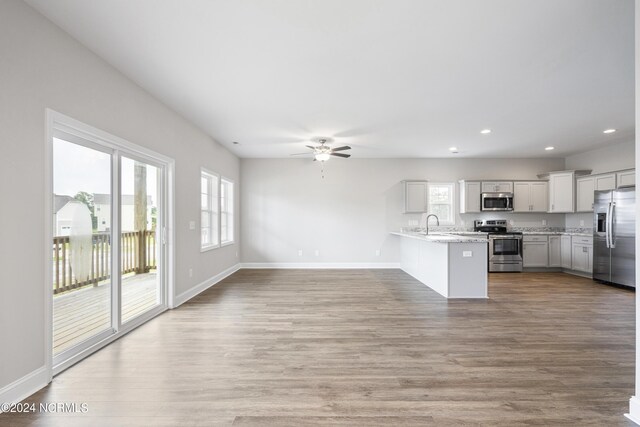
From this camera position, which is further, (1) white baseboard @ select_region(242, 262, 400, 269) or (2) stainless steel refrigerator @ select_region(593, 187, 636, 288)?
(1) white baseboard @ select_region(242, 262, 400, 269)

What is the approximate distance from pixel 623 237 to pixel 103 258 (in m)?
8.08

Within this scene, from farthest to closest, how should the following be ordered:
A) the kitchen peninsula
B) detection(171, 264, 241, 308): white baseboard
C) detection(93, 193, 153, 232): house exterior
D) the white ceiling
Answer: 1. the kitchen peninsula
2. detection(171, 264, 241, 308): white baseboard
3. detection(93, 193, 153, 232): house exterior
4. the white ceiling

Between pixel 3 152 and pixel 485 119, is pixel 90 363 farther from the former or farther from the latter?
pixel 485 119

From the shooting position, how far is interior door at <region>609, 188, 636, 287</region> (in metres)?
5.21

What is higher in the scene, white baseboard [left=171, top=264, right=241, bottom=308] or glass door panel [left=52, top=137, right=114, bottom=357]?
glass door panel [left=52, top=137, right=114, bottom=357]

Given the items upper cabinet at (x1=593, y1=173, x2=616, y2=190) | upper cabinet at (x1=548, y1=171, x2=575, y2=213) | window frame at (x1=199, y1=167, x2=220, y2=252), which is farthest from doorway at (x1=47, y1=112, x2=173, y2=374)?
upper cabinet at (x1=548, y1=171, x2=575, y2=213)

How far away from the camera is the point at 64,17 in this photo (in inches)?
89.3

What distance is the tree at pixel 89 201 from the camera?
2.75 metres

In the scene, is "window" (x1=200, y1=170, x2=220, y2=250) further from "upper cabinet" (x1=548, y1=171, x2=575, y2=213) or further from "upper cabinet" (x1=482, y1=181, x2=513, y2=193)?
"upper cabinet" (x1=548, y1=171, x2=575, y2=213)

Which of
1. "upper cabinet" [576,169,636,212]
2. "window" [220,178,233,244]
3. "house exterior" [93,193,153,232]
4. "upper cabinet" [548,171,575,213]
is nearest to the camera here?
"house exterior" [93,193,153,232]

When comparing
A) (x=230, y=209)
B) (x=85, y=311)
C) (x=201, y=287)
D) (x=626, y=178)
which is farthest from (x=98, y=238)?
(x=626, y=178)

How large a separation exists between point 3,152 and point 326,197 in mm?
6017

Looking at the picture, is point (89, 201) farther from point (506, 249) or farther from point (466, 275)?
point (506, 249)

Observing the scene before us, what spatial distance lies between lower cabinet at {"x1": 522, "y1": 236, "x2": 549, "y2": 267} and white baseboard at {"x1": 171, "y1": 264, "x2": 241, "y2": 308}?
6.98 metres
